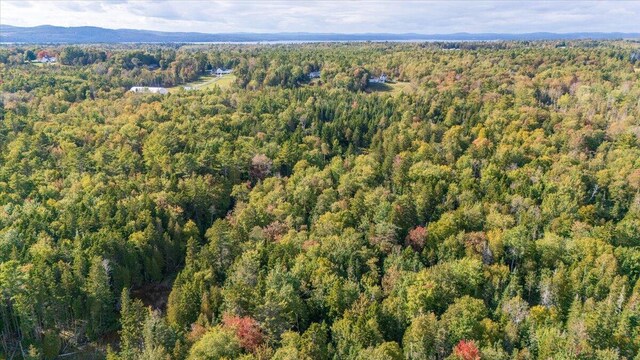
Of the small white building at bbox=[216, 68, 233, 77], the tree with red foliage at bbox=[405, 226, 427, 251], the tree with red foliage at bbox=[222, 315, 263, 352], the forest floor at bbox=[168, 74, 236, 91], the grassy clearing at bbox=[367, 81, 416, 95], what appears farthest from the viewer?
the small white building at bbox=[216, 68, 233, 77]

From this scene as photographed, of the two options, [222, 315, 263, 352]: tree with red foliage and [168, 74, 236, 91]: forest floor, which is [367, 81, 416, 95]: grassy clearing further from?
[222, 315, 263, 352]: tree with red foliage

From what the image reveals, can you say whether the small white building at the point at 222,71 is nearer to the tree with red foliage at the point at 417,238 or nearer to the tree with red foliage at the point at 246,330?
the tree with red foliage at the point at 417,238

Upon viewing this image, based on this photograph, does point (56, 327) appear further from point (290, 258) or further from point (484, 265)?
point (484, 265)

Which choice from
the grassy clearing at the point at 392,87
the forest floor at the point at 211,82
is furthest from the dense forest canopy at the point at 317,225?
the forest floor at the point at 211,82

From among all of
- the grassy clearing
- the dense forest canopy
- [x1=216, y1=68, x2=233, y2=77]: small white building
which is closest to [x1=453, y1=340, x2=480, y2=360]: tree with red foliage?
the dense forest canopy

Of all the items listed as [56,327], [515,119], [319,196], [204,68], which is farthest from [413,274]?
[204,68]

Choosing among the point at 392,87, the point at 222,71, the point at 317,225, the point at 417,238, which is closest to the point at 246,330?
the point at 317,225
